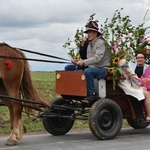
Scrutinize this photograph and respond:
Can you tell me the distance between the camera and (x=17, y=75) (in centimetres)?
757

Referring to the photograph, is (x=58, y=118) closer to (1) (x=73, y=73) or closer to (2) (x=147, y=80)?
(1) (x=73, y=73)

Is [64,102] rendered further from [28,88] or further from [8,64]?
[8,64]

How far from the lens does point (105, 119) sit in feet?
25.5

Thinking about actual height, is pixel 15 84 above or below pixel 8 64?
below

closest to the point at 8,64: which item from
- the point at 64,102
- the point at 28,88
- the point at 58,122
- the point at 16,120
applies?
the point at 28,88

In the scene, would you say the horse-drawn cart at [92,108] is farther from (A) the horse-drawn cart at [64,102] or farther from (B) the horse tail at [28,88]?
(B) the horse tail at [28,88]

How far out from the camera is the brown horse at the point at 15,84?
24.3 feet

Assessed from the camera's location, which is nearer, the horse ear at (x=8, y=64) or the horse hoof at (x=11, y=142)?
the horse hoof at (x=11, y=142)

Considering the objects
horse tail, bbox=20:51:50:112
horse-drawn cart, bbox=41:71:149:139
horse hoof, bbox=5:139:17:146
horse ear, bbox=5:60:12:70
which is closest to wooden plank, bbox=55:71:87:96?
horse-drawn cart, bbox=41:71:149:139

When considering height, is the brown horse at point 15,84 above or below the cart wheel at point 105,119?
above

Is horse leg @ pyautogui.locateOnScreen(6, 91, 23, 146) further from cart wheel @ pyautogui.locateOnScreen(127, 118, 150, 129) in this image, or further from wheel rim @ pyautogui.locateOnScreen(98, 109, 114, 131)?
cart wheel @ pyautogui.locateOnScreen(127, 118, 150, 129)

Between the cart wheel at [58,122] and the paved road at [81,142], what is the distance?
135 millimetres

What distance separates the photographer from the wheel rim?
7650mm

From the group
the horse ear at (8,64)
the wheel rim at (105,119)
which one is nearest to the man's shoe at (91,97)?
the wheel rim at (105,119)
